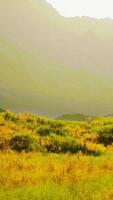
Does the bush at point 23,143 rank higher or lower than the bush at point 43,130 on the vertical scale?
lower

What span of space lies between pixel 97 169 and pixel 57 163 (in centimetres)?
139

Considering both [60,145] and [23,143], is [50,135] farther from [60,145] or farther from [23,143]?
[23,143]

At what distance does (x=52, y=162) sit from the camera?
16.8 m

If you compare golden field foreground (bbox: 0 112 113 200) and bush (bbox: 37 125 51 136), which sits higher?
bush (bbox: 37 125 51 136)

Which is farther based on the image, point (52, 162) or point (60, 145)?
point (60, 145)

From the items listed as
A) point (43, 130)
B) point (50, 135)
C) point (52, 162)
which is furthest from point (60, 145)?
point (52, 162)

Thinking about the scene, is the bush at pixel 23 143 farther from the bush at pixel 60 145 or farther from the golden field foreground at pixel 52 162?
the bush at pixel 60 145

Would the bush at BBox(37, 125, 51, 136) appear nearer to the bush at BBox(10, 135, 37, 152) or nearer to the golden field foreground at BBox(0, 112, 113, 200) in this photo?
the golden field foreground at BBox(0, 112, 113, 200)

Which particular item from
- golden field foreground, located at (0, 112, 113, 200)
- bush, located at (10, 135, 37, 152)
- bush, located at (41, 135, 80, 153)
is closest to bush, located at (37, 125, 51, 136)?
golden field foreground, located at (0, 112, 113, 200)

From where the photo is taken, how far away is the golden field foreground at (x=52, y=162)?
1248 centimetres

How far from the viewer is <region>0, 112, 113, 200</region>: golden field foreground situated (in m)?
12.5

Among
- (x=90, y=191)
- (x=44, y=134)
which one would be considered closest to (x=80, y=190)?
(x=90, y=191)

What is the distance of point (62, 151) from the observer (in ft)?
69.4

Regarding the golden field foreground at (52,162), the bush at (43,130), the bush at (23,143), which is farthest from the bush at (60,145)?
the bush at (43,130)
